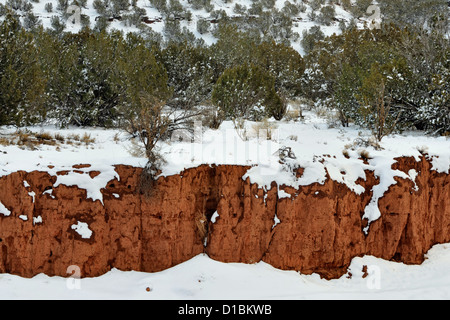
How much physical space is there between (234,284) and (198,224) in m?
1.20

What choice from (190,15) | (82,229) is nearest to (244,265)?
(82,229)

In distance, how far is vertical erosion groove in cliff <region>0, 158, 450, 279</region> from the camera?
19.3ft

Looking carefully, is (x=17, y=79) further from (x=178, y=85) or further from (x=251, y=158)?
(x=178, y=85)

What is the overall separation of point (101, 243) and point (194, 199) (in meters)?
1.70

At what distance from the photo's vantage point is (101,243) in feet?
20.1

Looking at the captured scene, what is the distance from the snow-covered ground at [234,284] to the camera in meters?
5.58

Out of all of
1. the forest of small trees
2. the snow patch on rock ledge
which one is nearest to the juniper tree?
the forest of small trees

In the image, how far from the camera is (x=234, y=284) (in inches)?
233

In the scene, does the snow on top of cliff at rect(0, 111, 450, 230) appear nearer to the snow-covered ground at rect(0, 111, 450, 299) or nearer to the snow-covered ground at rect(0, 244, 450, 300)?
the snow-covered ground at rect(0, 111, 450, 299)

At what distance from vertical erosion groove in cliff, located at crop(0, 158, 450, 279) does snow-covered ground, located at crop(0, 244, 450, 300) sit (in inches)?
8.2

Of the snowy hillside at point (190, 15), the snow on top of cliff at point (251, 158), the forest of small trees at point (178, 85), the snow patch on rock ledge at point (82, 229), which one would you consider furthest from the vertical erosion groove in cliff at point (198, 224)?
the snowy hillside at point (190, 15)

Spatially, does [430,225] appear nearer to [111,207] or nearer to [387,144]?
[387,144]

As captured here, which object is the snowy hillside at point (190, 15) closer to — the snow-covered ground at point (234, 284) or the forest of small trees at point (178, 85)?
the forest of small trees at point (178, 85)
